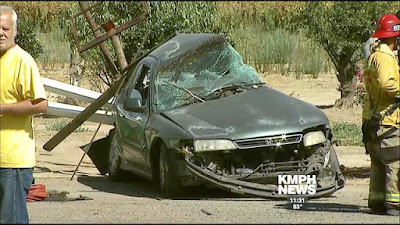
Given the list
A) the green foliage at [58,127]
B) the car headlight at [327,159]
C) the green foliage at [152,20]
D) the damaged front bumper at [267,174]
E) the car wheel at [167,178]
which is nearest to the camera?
the damaged front bumper at [267,174]

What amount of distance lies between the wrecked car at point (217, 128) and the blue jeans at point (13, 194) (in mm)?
3913

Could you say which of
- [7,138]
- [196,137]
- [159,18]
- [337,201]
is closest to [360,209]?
[337,201]

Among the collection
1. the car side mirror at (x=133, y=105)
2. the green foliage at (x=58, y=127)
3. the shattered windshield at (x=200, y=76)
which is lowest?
the green foliage at (x=58, y=127)

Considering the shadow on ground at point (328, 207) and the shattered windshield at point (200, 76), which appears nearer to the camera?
the shadow on ground at point (328, 207)

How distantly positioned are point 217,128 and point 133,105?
1.70 m

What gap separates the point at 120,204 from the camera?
11609mm

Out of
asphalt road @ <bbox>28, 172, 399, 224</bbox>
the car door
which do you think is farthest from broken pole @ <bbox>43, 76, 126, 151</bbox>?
asphalt road @ <bbox>28, 172, 399, 224</bbox>

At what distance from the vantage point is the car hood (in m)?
11.8

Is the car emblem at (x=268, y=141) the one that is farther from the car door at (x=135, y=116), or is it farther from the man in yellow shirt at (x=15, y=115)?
the man in yellow shirt at (x=15, y=115)

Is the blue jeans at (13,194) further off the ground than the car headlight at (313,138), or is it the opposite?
the blue jeans at (13,194)

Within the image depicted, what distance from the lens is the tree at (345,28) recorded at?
73.9 feet

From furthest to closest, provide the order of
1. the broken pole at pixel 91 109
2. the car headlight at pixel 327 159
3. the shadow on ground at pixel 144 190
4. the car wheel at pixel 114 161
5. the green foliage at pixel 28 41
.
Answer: the green foliage at pixel 28 41 < the broken pole at pixel 91 109 < the car wheel at pixel 114 161 < the shadow on ground at pixel 144 190 < the car headlight at pixel 327 159

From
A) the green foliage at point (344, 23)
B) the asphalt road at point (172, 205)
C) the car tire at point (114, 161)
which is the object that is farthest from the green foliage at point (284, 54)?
the car tire at point (114, 161)

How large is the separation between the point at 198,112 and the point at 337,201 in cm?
185
